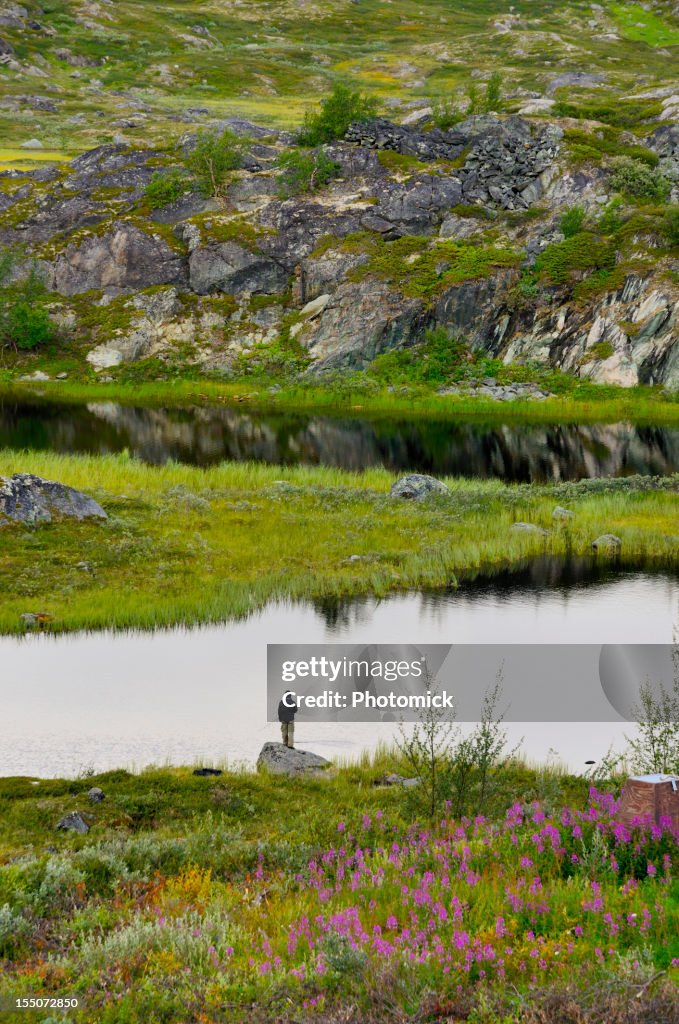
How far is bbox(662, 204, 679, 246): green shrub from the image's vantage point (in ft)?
268

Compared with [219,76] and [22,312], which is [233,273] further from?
[219,76]

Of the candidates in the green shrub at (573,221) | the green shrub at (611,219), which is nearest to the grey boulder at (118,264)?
the green shrub at (573,221)

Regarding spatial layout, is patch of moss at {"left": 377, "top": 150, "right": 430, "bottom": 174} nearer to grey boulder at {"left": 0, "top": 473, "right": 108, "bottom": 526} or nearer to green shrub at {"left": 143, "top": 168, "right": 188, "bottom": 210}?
green shrub at {"left": 143, "top": 168, "right": 188, "bottom": 210}

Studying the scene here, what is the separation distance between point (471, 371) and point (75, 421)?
35.2 metres

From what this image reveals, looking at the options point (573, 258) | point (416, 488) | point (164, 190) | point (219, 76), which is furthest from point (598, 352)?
point (219, 76)

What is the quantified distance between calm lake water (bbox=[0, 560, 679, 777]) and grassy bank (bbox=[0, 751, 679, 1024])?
4.41m

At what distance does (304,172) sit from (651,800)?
100059mm

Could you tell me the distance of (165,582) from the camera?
26391 millimetres

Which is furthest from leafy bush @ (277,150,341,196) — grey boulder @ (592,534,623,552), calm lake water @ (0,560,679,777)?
calm lake water @ (0,560,679,777)

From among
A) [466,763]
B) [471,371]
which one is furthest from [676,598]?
[471,371]

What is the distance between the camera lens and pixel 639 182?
92.2 meters

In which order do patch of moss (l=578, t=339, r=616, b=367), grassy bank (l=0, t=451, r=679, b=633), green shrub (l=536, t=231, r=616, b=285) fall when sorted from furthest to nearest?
green shrub (l=536, t=231, r=616, b=285)
patch of moss (l=578, t=339, r=616, b=367)
grassy bank (l=0, t=451, r=679, b=633)

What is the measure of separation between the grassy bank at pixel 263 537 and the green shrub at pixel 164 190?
66.6 m

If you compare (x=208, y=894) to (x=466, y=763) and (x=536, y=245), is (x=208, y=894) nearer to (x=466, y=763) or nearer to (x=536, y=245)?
(x=466, y=763)
